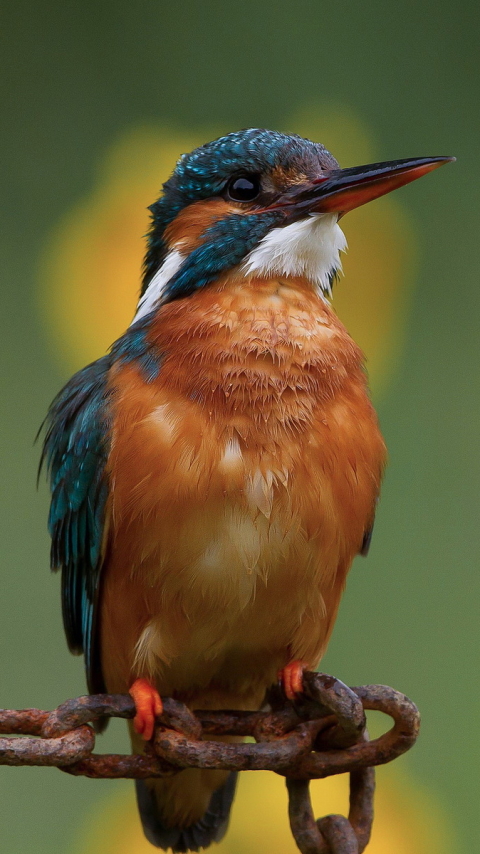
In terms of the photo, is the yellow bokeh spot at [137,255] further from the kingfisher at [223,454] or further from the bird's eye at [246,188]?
the bird's eye at [246,188]

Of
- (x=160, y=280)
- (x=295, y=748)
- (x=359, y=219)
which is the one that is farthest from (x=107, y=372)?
(x=359, y=219)

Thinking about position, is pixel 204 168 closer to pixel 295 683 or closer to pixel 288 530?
pixel 288 530

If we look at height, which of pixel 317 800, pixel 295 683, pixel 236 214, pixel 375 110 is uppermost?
pixel 375 110

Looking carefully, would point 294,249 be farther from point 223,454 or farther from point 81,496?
point 81,496

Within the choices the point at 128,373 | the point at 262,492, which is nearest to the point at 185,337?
the point at 128,373

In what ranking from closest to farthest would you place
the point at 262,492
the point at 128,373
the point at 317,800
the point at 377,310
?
the point at 262,492 < the point at 128,373 < the point at 317,800 < the point at 377,310

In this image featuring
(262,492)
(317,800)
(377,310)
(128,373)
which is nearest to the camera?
(262,492)
